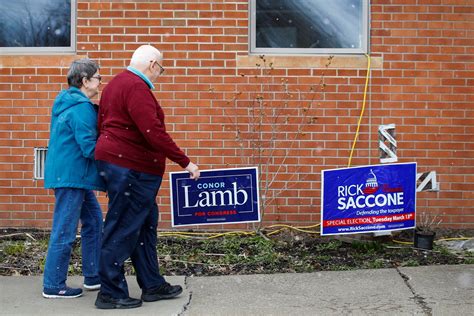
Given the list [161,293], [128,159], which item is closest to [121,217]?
[128,159]

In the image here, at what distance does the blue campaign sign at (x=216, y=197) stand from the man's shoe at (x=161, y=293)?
1.61m

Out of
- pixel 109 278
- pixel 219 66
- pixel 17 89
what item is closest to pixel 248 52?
pixel 219 66

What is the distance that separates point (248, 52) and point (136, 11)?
4.11ft

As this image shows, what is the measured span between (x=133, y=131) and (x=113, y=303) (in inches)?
49.2

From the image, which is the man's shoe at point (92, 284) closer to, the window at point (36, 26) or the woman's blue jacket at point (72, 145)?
the woman's blue jacket at point (72, 145)

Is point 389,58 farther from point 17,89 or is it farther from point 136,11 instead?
point 17,89

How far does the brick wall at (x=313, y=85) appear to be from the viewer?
7.91m

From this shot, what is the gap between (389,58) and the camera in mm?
7918

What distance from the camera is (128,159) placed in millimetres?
5230

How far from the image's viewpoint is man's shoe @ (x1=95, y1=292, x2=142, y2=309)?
540cm

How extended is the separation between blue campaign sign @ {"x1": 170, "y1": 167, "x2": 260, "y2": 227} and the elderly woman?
5.41 ft

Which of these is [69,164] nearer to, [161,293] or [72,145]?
[72,145]

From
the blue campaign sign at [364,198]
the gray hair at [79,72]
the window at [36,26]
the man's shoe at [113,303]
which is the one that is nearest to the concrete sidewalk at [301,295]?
the man's shoe at [113,303]

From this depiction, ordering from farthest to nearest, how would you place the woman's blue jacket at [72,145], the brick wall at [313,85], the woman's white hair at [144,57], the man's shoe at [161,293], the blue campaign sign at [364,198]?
the brick wall at [313,85]
the blue campaign sign at [364,198]
the man's shoe at [161,293]
the woman's blue jacket at [72,145]
the woman's white hair at [144,57]
